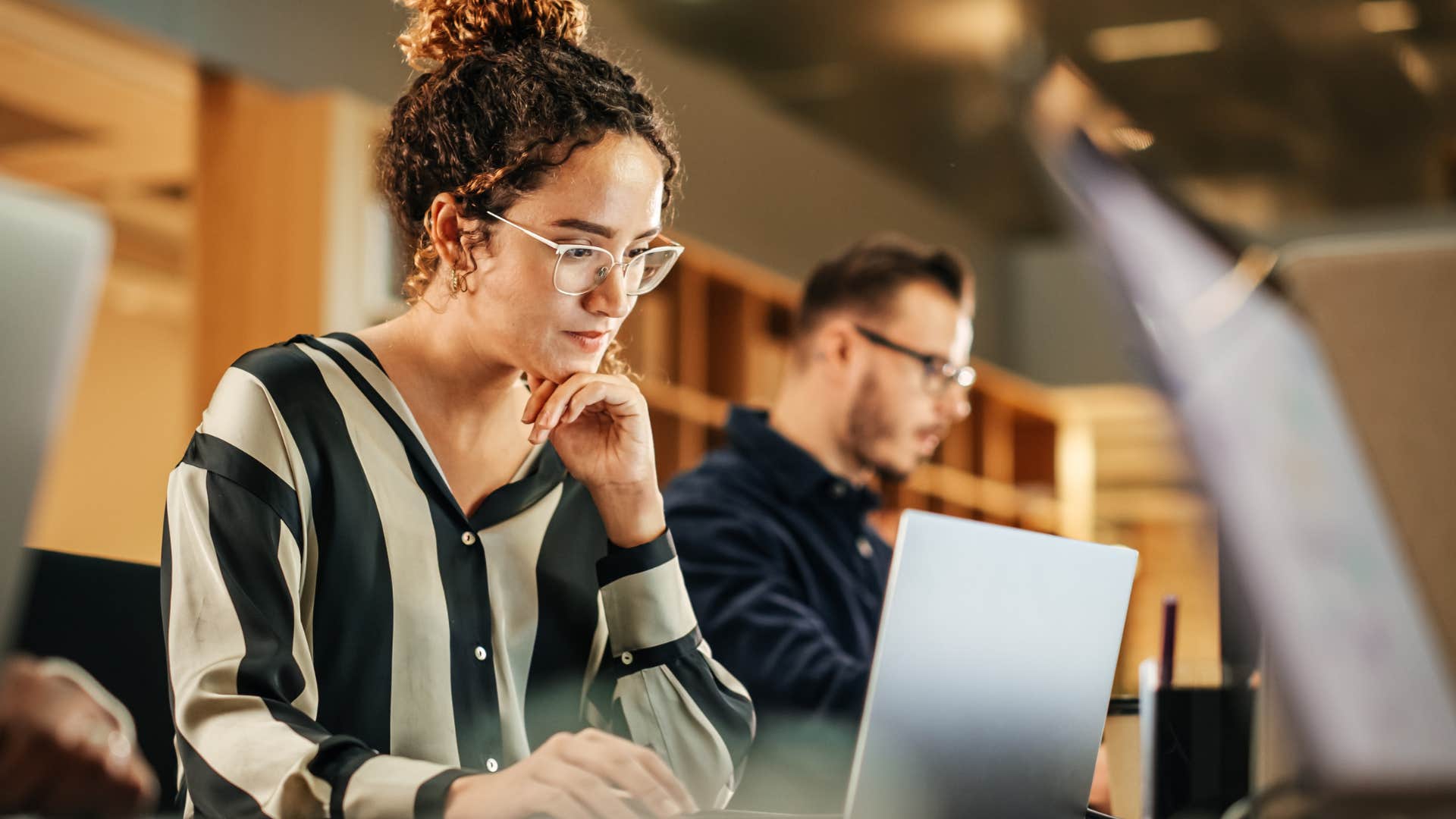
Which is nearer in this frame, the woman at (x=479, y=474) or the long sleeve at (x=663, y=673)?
the woman at (x=479, y=474)

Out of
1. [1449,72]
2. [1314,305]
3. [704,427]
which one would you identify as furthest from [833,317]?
[1449,72]

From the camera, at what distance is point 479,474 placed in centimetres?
124

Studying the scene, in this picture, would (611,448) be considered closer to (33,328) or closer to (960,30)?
(33,328)

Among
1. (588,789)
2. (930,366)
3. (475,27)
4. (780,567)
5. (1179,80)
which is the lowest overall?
(588,789)

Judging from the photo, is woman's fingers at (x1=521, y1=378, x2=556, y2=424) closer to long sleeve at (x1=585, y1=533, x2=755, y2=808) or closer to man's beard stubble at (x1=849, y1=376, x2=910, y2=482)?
long sleeve at (x1=585, y1=533, x2=755, y2=808)

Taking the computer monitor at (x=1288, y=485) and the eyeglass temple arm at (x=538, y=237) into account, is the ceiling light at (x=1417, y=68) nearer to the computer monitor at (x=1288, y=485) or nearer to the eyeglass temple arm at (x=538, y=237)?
the eyeglass temple arm at (x=538, y=237)

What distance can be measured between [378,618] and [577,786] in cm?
35

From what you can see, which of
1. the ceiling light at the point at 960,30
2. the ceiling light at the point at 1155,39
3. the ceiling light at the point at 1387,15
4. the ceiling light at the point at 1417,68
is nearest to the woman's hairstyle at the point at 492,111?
the ceiling light at the point at 960,30

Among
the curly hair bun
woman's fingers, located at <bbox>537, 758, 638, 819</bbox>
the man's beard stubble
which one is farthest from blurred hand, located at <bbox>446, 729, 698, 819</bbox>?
the man's beard stubble

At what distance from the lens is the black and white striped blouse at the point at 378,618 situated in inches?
36.9

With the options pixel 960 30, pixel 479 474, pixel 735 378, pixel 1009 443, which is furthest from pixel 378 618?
pixel 1009 443

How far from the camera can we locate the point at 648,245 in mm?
1272

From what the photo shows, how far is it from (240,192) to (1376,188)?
5.18m

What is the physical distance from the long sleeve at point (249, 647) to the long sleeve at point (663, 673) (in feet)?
0.91
